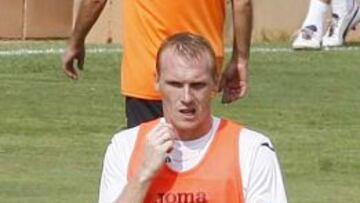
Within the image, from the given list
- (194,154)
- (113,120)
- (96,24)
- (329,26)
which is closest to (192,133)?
(194,154)

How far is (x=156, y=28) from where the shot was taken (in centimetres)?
708

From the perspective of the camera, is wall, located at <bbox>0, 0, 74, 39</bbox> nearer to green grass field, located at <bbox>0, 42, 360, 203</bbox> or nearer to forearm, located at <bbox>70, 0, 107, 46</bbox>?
green grass field, located at <bbox>0, 42, 360, 203</bbox>

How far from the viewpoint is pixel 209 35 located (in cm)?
709

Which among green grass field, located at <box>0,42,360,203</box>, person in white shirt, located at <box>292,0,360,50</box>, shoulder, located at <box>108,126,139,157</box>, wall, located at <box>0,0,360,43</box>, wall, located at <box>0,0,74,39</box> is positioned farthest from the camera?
wall, located at <box>0,0,74,39</box>

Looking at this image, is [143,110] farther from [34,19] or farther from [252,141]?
[34,19]

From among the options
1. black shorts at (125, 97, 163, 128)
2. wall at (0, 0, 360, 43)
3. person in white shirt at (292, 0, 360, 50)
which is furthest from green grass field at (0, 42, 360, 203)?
black shorts at (125, 97, 163, 128)

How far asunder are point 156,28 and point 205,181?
6.22ft

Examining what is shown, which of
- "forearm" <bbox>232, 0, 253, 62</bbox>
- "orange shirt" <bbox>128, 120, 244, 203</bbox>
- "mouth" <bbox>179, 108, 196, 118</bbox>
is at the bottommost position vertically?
"forearm" <bbox>232, 0, 253, 62</bbox>

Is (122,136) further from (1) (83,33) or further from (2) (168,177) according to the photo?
(1) (83,33)

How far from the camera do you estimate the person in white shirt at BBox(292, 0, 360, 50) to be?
16.6m

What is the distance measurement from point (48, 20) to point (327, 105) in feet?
20.8

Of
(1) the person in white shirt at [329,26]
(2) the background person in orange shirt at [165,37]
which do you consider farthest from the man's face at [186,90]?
(1) the person in white shirt at [329,26]

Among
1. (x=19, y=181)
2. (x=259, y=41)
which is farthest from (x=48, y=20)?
(x=19, y=181)

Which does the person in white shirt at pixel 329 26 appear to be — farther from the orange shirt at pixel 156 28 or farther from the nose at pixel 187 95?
the nose at pixel 187 95
